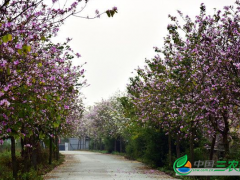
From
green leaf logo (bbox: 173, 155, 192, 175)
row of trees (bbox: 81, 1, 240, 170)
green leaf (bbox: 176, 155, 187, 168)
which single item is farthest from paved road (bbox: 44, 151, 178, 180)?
row of trees (bbox: 81, 1, 240, 170)

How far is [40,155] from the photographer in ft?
86.9

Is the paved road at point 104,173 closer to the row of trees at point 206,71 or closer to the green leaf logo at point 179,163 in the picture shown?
the green leaf logo at point 179,163

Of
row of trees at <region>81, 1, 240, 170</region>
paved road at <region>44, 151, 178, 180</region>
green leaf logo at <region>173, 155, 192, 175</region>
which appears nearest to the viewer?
row of trees at <region>81, 1, 240, 170</region>

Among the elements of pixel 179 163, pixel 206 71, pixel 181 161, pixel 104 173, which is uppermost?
pixel 206 71

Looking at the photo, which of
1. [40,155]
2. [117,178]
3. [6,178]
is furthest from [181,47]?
[40,155]

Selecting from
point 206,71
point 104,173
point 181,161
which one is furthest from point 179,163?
point 206,71

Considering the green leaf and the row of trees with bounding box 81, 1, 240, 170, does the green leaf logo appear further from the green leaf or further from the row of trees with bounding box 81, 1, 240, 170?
the row of trees with bounding box 81, 1, 240, 170

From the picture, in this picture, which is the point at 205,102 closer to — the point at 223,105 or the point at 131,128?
the point at 223,105

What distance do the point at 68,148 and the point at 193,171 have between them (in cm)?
8604

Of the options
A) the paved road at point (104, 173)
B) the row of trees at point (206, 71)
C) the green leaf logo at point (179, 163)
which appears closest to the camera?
the row of trees at point (206, 71)

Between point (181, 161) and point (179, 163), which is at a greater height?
point (181, 161)

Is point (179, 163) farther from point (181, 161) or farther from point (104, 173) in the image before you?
point (104, 173)

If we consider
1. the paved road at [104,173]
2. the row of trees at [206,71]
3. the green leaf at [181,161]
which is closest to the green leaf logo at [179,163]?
the green leaf at [181,161]

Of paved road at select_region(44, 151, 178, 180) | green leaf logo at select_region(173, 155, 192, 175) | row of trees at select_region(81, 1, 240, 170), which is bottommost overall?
paved road at select_region(44, 151, 178, 180)
